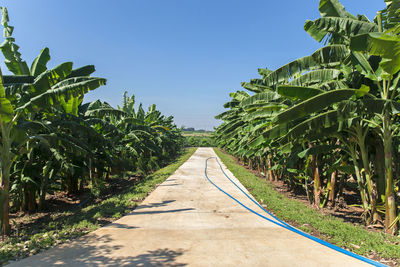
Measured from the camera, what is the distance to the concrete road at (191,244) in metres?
3.80

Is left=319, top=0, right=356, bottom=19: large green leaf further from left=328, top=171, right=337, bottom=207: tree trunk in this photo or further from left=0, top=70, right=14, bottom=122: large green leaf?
left=0, top=70, right=14, bottom=122: large green leaf

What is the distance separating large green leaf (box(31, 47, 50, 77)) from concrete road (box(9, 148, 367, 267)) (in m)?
4.72

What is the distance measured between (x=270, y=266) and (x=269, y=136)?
2930mm

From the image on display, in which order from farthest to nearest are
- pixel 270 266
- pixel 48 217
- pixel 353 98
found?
1. pixel 48 217
2. pixel 353 98
3. pixel 270 266

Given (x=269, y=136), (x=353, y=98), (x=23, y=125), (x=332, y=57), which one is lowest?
(x=269, y=136)

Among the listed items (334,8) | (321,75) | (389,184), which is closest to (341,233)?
(389,184)

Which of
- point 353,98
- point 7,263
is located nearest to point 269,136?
point 353,98

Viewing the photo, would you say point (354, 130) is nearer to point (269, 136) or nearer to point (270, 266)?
point (269, 136)

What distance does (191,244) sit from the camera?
176 inches

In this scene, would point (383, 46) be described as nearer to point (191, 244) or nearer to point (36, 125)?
point (191, 244)

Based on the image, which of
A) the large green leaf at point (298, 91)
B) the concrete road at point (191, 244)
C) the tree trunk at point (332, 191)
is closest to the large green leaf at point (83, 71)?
the concrete road at point (191, 244)

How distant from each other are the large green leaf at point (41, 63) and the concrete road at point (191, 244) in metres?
4.72

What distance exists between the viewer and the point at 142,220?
5.95 meters

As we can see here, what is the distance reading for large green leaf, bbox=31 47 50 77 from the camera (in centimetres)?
653
